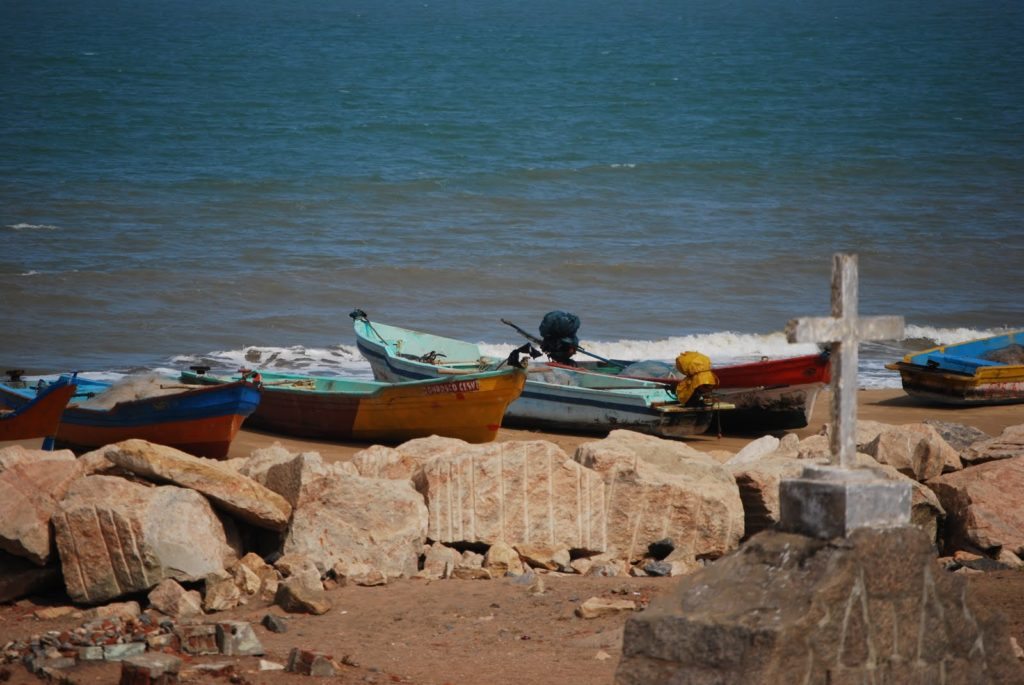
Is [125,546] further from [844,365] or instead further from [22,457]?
[844,365]

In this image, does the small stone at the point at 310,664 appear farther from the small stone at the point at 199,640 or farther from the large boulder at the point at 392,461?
the large boulder at the point at 392,461

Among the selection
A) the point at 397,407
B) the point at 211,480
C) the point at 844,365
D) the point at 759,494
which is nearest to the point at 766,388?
the point at 397,407

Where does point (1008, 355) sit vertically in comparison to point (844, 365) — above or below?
above

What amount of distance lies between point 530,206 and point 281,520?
27.8 meters

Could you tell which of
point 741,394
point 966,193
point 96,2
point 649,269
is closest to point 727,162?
point 966,193

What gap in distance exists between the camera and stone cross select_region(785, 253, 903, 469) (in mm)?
4352

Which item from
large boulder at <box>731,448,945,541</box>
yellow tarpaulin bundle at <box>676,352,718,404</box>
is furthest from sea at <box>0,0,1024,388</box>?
large boulder at <box>731,448,945,541</box>

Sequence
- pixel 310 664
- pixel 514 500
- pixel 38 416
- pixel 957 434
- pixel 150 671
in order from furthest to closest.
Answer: pixel 957 434 < pixel 38 416 < pixel 514 500 < pixel 310 664 < pixel 150 671

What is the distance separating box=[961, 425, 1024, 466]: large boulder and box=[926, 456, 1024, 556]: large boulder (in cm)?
76

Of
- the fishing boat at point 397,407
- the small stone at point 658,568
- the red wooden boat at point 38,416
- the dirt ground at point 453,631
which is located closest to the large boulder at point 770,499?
the small stone at point 658,568

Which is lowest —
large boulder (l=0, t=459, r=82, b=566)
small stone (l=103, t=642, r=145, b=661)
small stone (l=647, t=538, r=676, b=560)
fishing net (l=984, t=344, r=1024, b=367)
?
small stone (l=103, t=642, r=145, b=661)

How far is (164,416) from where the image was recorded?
482 inches

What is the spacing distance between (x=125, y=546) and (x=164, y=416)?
494cm

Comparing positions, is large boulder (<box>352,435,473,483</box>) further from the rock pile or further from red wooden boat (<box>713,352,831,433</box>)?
red wooden boat (<box>713,352,831,433</box>)
